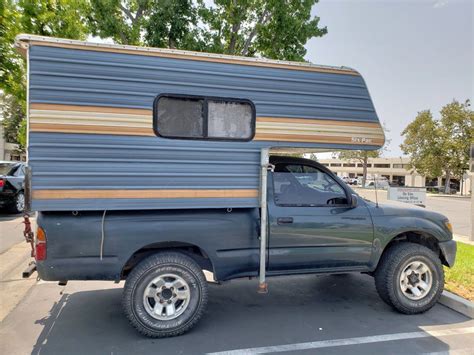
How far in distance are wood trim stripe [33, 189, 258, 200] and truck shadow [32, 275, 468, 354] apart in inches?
56.6

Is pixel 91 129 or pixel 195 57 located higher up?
pixel 195 57

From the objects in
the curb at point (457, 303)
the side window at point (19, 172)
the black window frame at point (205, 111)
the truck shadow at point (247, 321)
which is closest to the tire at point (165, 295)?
the truck shadow at point (247, 321)

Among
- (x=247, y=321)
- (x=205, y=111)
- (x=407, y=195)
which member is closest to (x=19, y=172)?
(x=205, y=111)

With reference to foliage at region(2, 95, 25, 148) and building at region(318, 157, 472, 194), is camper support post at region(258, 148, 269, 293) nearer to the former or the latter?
foliage at region(2, 95, 25, 148)

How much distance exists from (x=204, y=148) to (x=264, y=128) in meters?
0.71

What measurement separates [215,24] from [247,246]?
7.17 meters

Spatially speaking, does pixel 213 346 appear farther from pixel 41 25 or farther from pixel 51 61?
pixel 41 25

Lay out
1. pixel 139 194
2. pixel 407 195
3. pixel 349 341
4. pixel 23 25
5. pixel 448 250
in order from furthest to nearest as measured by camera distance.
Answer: pixel 407 195 < pixel 23 25 < pixel 448 250 < pixel 349 341 < pixel 139 194

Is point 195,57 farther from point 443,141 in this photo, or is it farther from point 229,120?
point 443,141

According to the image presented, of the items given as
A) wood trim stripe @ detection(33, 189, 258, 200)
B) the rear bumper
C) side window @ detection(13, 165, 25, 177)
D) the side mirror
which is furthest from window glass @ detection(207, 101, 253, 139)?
side window @ detection(13, 165, 25, 177)

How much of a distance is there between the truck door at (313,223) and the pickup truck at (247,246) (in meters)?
0.01

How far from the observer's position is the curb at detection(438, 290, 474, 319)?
4.32m

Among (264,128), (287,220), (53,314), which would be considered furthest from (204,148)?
(53,314)

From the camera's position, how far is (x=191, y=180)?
364cm
